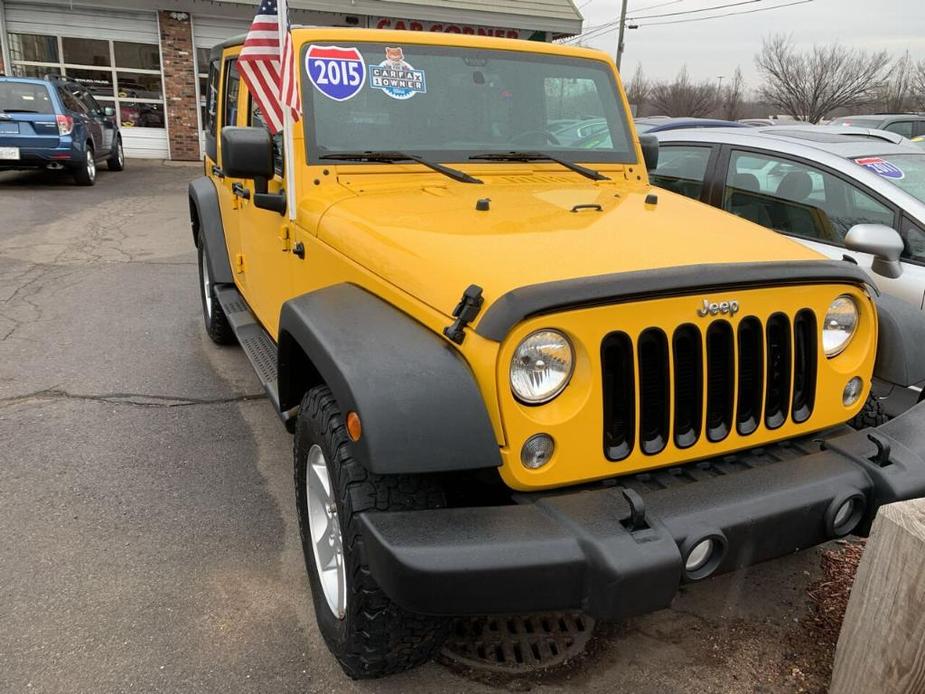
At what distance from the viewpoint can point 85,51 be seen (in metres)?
16.1

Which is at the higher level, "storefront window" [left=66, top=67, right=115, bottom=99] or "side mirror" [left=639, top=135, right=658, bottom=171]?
"storefront window" [left=66, top=67, right=115, bottom=99]

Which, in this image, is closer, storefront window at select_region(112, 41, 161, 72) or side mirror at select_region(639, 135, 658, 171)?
side mirror at select_region(639, 135, 658, 171)

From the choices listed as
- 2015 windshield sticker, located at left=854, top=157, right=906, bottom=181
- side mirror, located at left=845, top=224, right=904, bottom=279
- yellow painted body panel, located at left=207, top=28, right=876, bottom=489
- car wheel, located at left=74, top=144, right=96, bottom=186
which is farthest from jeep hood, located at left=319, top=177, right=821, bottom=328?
car wheel, located at left=74, top=144, right=96, bottom=186

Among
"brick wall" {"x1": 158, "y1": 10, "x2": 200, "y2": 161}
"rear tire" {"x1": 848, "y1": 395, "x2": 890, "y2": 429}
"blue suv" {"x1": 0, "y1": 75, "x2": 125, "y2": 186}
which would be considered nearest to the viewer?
"rear tire" {"x1": 848, "y1": 395, "x2": 890, "y2": 429}

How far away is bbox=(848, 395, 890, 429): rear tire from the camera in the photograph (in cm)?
271

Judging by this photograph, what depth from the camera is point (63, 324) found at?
5875mm

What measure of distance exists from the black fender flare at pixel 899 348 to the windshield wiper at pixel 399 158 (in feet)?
5.31

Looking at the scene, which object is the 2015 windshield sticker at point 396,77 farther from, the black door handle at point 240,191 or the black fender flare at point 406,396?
the black fender flare at point 406,396

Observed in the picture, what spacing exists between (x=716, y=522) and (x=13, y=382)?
441cm

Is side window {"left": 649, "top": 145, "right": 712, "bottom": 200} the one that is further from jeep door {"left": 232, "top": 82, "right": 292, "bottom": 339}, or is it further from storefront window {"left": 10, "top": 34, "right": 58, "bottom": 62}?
storefront window {"left": 10, "top": 34, "right": 58, "bottom": 62}

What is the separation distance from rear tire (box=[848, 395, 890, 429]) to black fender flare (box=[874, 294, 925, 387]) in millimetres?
125

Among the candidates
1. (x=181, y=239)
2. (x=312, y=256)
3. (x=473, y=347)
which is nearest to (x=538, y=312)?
(x=473, y=347)

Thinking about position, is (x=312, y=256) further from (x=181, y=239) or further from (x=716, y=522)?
(x=181, y=239)

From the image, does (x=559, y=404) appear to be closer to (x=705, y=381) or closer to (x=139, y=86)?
(x=705, y=381)
